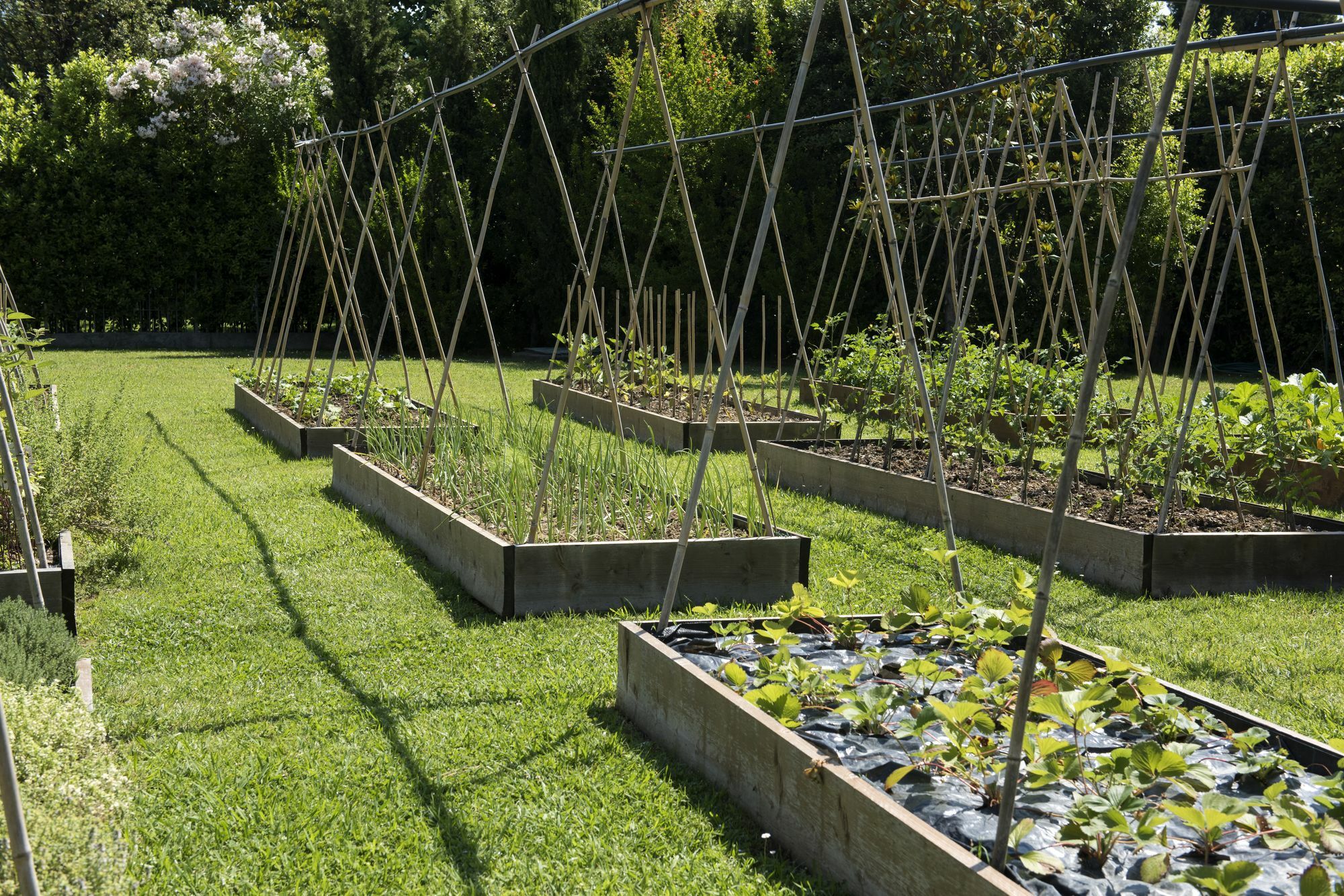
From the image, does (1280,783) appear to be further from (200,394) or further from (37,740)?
(200,394)

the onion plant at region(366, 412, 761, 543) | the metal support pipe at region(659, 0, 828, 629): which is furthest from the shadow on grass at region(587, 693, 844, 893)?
the onion plant at region(366, 412, 761, 543)

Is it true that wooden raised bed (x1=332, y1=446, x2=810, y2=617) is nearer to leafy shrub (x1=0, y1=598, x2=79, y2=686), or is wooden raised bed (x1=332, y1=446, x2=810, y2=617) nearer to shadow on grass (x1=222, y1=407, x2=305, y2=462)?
leafy shrub (x1=0, y1=598, x2=79, y2=686)

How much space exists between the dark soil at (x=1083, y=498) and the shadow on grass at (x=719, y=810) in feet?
8.62

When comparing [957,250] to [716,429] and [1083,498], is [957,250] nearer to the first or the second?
[716,429]

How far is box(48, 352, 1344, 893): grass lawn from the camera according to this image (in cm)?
262

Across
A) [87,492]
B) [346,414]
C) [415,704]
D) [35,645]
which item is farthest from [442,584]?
[346,414]

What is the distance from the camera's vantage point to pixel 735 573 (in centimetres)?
455

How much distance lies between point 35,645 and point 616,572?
79.5 inches

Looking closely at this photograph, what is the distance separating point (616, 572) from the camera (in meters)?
4.48

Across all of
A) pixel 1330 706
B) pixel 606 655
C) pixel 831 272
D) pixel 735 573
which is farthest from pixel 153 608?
pixel 831 272

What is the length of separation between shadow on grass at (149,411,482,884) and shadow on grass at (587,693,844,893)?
550 millimetres

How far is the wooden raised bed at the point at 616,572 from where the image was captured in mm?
4375

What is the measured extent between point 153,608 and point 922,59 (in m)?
10.5

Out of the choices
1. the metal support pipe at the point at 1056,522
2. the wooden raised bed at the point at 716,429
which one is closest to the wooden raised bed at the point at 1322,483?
the wooden raised bed at the point at 716,429
